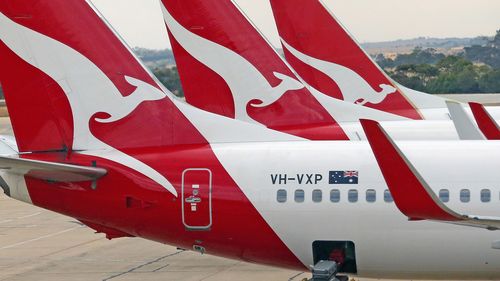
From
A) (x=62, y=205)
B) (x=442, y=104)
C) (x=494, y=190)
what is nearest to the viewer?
(x=494, y=190)

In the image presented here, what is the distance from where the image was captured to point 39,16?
21.9 meters

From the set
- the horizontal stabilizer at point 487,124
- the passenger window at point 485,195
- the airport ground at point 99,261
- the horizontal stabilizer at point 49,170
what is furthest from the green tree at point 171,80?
the passenger window at point 485,195

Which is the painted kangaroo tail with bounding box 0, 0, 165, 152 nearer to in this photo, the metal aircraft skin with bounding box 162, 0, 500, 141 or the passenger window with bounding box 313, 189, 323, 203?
the passenger window with bounding box 313, 189, 323, 203

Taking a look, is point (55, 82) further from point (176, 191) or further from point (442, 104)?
point (442, 104)

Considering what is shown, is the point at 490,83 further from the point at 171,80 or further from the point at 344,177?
the point at 344,177

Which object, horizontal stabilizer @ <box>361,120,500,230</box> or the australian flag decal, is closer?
horizontal stabilizer @ <box>361,120,500,230</box>

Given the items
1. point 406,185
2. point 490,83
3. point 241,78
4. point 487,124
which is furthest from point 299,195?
point 490,83

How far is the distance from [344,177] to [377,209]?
2.69 feet

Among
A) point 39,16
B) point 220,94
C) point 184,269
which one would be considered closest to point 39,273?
point 184,269

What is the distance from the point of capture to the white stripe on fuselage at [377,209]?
2036 centimetres

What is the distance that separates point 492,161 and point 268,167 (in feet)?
12.7

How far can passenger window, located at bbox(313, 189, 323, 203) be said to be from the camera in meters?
21.0

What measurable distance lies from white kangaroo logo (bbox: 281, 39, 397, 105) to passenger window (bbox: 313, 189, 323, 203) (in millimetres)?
11913

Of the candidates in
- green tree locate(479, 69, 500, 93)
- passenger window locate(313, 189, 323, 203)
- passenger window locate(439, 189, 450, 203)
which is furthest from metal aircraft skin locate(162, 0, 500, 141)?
green tree locate(479, 69, 500, 93)
